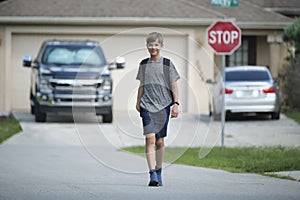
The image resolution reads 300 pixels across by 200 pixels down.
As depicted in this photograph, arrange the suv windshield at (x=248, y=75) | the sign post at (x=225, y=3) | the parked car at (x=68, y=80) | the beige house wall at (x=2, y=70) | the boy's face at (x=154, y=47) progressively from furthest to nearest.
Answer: the beige house wall at (x=2, y=70) < the suv windshield at (x=248, y=75) < the parked car at (x=68, y=80) < the sign post at (x=225, y=3) < the boy's face at (x=154, y=47)

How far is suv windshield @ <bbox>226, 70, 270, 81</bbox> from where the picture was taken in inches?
892

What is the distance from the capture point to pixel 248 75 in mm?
22828

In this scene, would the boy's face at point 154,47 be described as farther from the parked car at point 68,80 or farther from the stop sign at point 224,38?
the parked car at point 68,80

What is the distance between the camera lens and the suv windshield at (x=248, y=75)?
22.7 metres

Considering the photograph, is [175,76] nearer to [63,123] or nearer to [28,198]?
[28,198]

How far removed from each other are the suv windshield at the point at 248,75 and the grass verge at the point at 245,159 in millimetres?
7056

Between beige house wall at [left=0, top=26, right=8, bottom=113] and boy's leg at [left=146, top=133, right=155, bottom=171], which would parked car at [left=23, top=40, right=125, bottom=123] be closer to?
beige house wall at [left=0, top=26, right=8, bottom=113]

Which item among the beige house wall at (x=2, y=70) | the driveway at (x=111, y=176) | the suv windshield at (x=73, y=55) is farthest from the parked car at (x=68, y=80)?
the driveway at (x=111, y=176)

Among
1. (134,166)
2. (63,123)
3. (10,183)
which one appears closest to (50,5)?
(63,123)

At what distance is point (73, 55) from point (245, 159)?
8.89 meters

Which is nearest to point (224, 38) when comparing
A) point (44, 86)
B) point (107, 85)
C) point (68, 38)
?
point (107, 85)

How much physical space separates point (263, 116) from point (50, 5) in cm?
752

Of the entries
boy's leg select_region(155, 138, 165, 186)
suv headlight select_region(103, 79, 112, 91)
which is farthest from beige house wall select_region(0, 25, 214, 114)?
boy's leg select_region(155, 138, 165, 186)

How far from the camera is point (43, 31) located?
24.9 meters
